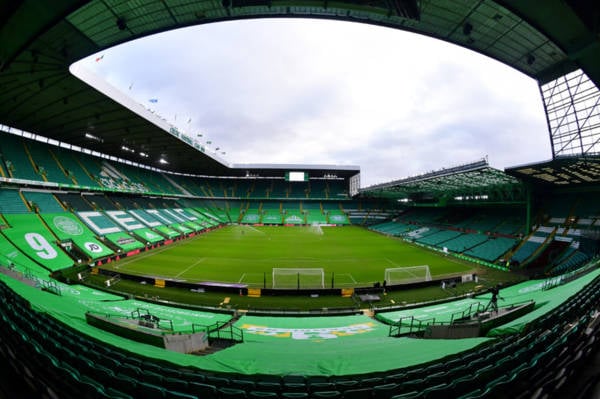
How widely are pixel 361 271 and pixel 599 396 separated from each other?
1893cm

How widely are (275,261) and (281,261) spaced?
0.62 m

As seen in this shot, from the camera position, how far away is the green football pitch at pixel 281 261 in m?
18.3

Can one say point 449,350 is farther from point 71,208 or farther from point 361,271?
point 71,208

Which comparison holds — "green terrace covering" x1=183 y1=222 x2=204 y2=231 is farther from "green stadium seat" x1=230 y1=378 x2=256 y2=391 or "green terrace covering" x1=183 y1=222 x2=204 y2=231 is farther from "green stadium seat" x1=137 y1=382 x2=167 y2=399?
"green stadium seat" x1=137 y1=382 x2=167 y2=399

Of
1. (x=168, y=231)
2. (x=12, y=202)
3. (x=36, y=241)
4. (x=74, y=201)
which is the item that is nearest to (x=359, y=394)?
(x=36, y=241)

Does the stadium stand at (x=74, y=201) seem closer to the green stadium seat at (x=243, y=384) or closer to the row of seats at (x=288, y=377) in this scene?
the row of seats at (x=288, y=377)

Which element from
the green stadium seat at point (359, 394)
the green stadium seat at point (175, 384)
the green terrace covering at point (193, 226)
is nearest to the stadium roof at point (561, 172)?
the green stadium seat at point (359, 394)

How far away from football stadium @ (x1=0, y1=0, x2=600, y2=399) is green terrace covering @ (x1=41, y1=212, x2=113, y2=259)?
0.64 ft

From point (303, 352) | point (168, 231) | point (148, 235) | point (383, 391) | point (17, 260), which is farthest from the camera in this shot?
point (168, 231)

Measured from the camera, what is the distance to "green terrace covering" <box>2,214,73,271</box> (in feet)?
54.9

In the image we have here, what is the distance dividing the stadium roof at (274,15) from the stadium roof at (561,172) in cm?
834

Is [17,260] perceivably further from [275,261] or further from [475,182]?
[475,182]

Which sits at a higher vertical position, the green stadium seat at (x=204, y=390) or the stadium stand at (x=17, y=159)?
the stadium stand at (x=17, y=159)

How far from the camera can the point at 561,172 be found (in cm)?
2016
